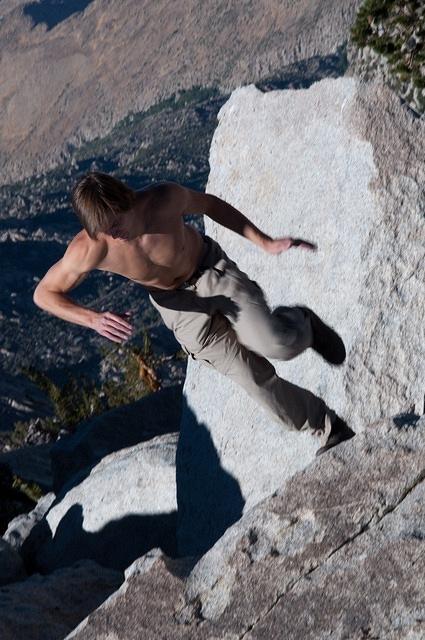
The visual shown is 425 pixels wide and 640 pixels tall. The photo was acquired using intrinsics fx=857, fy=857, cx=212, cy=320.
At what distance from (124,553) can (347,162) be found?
213 inches

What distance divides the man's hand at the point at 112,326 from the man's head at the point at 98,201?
0.70 metres

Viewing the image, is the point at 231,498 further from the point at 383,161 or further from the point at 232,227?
the point at 383,161

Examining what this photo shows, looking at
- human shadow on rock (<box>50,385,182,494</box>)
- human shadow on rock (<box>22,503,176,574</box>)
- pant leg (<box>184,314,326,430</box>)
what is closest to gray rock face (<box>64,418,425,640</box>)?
pant leg (<box>184,314,326,430</box>)

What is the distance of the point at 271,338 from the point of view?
7.52 m

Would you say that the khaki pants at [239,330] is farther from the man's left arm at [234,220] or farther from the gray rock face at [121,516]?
the gray rock face at [121,516]

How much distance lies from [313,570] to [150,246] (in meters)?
3.02

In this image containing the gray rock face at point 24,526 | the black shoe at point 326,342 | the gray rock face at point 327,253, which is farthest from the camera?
the gray rock face at point 24,526

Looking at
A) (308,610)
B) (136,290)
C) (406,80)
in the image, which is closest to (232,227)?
(308,610)

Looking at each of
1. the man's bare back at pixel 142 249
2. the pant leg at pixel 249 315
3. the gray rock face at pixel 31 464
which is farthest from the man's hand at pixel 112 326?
the gray rock face at pixel 31 464

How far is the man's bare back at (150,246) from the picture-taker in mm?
6938

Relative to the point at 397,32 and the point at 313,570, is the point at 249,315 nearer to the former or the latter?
Answer: the point at 313,570

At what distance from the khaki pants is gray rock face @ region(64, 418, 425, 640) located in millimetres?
1363

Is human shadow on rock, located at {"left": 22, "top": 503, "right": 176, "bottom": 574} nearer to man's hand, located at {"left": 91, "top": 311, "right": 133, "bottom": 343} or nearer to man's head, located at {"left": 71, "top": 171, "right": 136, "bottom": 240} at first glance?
man's hand, located at {"left": 91, "top": 311, "right": 133, "bottom": 343}

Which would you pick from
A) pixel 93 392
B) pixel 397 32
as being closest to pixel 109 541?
pixel 397 32
